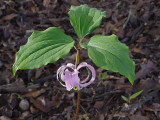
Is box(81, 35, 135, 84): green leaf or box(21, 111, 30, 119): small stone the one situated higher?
box(81, 35, 135, 84): green leaf

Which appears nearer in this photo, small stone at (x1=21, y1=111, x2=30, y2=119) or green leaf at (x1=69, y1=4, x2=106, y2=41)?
green leaf at (x1=69, y1=4, x2=106, y2=41)

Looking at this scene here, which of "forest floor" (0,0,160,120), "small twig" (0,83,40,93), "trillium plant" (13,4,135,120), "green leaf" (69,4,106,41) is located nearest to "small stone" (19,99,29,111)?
"forest floor" (0,0,160,120)

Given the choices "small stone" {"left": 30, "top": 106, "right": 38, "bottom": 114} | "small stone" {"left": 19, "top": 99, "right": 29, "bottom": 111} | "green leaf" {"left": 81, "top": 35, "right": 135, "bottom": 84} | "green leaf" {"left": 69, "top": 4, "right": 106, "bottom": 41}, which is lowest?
"small stone" {"left": 30, "top": 106, "right": 38, "bottom": 114}

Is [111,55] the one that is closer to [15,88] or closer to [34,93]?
[34,93]

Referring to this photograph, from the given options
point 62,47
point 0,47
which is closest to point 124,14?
point 0,47

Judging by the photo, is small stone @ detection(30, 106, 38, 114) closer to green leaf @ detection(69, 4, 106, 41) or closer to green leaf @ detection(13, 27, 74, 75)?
green leaf @ detection(13, 27, 74, 75)

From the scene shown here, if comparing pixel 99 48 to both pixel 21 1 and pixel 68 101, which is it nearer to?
pixel 68 101
